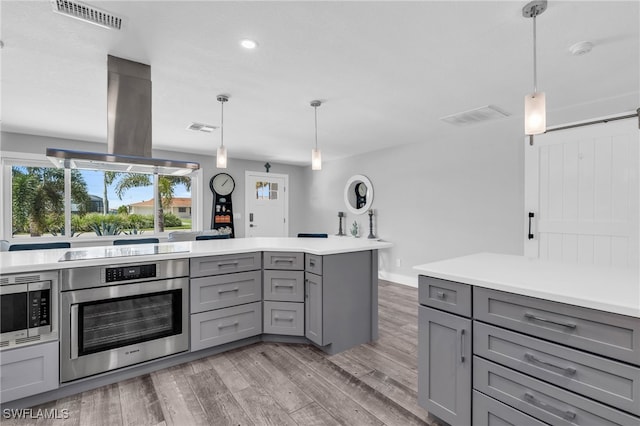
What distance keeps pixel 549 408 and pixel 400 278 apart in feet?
12.5

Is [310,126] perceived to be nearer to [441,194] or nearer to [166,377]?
[441,194]

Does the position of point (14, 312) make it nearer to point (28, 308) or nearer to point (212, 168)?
point (28, 308)

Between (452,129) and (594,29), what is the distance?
2.23 meters

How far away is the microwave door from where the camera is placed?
1705 millimetres

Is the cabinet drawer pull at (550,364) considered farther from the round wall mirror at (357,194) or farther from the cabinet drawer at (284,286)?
the round wall mirror at (357,194)

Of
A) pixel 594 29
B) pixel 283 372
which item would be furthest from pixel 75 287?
pixel 594 29

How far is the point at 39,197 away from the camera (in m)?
4.48

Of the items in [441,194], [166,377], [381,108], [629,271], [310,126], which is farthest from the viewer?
[441,194]

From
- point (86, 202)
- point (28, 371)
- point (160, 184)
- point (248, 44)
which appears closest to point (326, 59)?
point (248, 44)

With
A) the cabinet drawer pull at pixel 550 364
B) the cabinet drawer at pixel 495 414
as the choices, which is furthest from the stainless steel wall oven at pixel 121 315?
the cabinet drawer pull at pixel 550 364

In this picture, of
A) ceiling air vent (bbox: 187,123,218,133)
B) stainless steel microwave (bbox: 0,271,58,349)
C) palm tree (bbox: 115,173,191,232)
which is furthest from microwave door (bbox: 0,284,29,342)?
palm tree (bbox: 115,173,191,232)

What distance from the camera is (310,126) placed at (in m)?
3.92

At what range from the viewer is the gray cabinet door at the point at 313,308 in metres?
2.43

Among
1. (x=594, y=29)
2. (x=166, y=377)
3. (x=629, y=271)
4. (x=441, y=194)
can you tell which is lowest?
(x=166, y=377)
